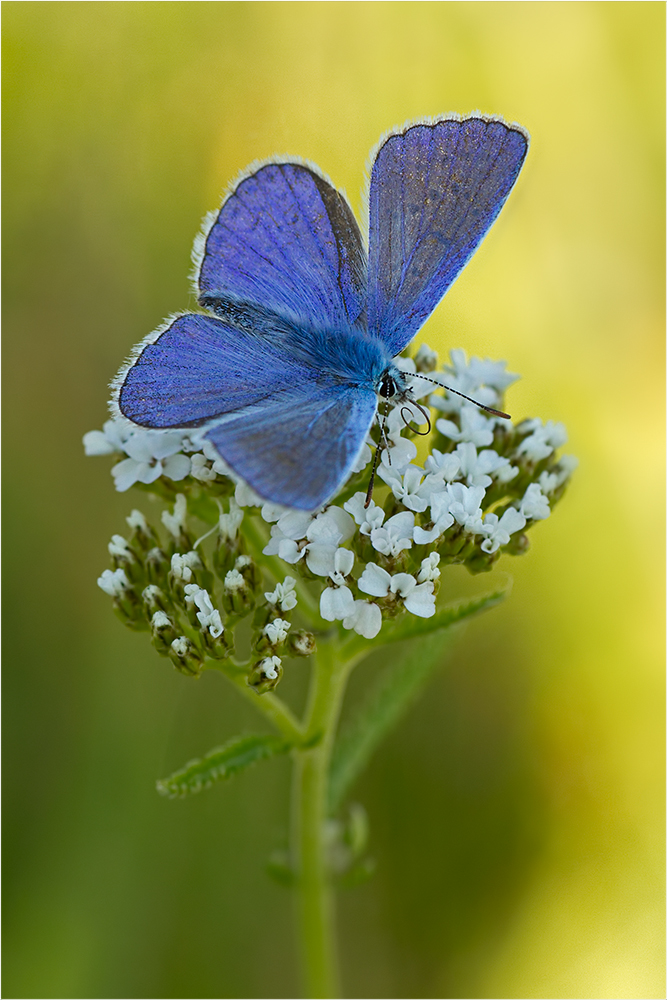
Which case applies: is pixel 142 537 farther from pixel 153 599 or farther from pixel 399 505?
pixel 399 505

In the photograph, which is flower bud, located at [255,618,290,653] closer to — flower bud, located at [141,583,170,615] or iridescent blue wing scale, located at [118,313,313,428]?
flower bud, located at [141,583,170,615]

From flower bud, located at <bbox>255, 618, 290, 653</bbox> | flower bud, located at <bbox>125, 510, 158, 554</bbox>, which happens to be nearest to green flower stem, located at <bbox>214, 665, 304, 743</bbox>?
flower bud, located at <bbox>255, 618, 290, 653</bbox>

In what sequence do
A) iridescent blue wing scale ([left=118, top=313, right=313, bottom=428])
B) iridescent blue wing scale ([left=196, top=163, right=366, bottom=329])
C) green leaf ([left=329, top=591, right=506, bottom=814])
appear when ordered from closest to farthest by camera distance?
iridescent blue wing scale ([left=118, top=313, right=313, bottom=428])
iridescent blue wing scale ([left=196, top=163, right=366, bottom=329])
green leaf ([left=329, top=591, right=506, bottom=814])

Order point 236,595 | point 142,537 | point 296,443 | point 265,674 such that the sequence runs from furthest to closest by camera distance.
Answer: point 142,537
point 236,595
point 265,674
point 296,443

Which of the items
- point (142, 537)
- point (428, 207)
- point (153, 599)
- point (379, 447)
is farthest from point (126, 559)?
point (428, 207)

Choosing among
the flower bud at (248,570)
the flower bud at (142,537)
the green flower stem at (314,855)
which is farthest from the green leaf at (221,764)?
the flower bud at (142,537)

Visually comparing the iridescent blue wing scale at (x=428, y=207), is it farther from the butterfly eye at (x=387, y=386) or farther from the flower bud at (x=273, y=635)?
the flower bud at (x=273, y=635)

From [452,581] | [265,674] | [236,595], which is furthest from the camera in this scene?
[452,581]
